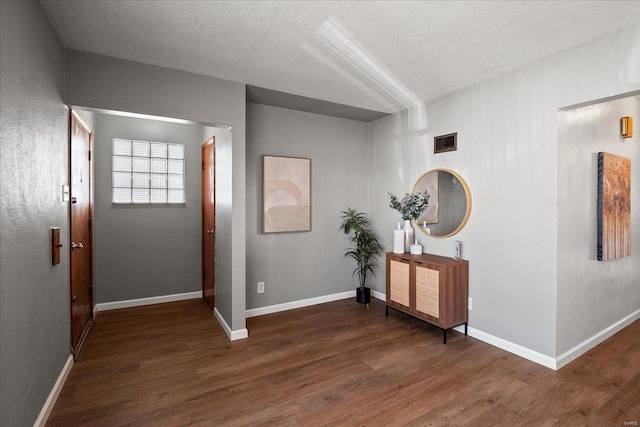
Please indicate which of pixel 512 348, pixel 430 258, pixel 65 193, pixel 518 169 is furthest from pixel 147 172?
pixel 512 348

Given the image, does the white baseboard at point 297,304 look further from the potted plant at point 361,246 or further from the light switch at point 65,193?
the light switch at point 65,193

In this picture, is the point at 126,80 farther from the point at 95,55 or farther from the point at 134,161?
the point at 134,161

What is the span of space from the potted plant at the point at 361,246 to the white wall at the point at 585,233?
6.81 feet

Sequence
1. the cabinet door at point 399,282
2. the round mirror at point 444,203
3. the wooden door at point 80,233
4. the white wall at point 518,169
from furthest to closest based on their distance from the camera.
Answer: the cabinet door at point 399,282 < the round mirror at point 444,203 < the wooden door at point 80,233 < the white wall at point 518,169

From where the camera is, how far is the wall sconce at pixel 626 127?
312 centimetres

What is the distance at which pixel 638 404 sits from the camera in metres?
2.05

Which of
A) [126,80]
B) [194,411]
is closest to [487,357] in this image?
→ [194,411]

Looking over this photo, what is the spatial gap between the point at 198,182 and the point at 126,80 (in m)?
1.93

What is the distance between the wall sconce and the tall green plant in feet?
9.15

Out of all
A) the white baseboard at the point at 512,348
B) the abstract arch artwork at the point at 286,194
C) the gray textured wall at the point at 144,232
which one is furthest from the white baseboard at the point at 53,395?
the white baseboard at the point at 512,348

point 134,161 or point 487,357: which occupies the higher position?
point 134,161

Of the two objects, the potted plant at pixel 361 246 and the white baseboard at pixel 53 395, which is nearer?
the white baseboard at pixel 53 395

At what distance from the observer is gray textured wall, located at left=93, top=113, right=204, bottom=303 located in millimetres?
3838

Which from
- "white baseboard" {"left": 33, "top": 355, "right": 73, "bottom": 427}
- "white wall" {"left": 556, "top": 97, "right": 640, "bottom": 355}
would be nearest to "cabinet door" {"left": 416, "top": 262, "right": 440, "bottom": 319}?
"white wall" {"left": 556, "top": 97, "right": 640, "bottom": 355}
